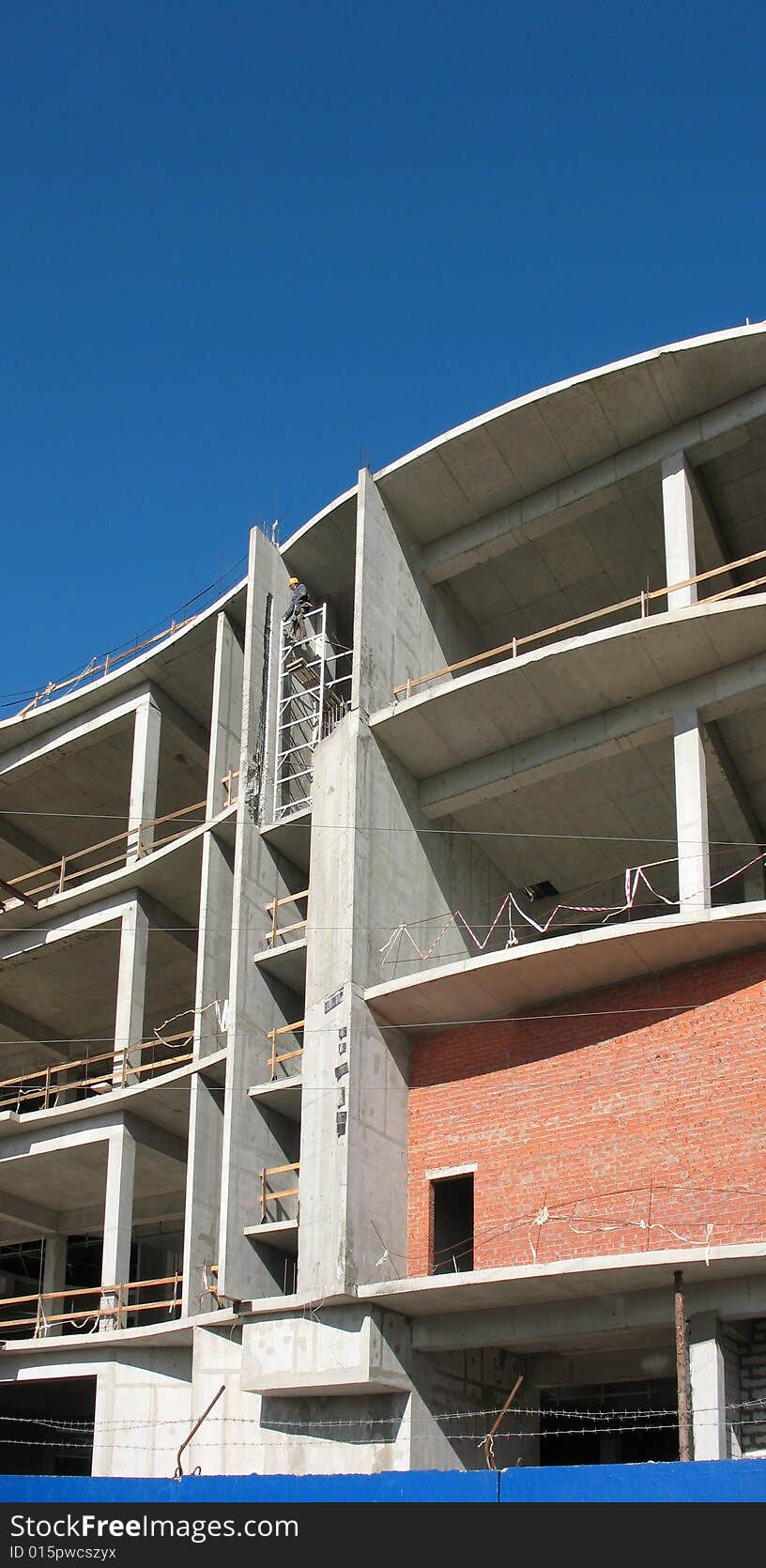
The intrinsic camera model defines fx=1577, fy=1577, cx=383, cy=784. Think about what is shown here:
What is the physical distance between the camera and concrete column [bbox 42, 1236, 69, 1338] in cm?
3569

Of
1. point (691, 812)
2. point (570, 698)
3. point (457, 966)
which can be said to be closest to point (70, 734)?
point (570, 698)

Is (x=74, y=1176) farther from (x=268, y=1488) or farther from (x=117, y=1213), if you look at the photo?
(x=268, y=1488)

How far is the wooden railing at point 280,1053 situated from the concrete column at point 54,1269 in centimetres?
1138

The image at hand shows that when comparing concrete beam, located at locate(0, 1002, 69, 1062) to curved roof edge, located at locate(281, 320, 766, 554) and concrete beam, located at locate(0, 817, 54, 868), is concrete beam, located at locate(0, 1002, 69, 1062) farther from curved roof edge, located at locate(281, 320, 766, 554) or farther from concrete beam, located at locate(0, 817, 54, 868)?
curved roof edge, located at locate(281, 320, 766, 554)

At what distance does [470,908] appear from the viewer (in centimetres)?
2861

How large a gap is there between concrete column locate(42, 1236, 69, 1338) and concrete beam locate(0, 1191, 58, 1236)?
0.27 meters

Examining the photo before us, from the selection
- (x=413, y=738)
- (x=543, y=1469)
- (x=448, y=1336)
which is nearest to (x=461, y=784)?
(x=413, y=738)

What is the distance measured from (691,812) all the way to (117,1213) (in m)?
14.1

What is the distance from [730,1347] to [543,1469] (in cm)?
882

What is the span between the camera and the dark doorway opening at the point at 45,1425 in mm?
36969

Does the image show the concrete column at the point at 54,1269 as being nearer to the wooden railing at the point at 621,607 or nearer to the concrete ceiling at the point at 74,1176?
the concrete ceiling at the point at 74,1176

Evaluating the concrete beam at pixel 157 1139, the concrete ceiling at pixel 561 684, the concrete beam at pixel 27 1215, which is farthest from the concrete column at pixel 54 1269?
the concrete ceiling at pixel 561 684

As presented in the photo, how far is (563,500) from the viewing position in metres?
27.0

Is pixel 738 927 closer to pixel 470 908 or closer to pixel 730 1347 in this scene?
pixel 730 1347
